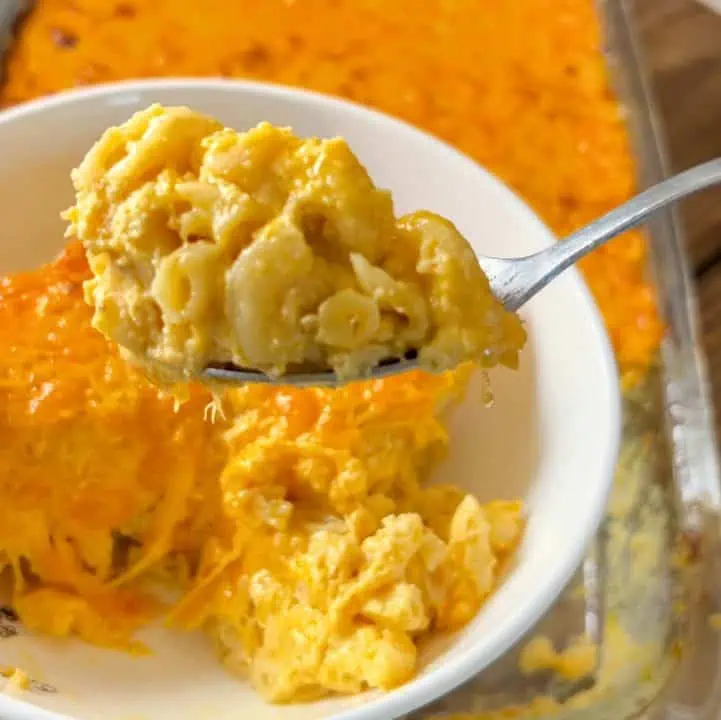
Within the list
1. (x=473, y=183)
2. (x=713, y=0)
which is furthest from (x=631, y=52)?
(x=473, y=183)

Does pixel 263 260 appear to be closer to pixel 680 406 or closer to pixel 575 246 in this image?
pixel 575 246

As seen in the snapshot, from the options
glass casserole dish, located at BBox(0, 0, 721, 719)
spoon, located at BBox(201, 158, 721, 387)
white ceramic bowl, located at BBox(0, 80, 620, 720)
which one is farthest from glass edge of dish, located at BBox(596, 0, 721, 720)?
spoon, located at BBox(201, 158, 721, 387)

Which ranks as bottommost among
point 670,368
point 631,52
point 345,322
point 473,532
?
point 473,532

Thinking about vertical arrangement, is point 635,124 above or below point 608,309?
above

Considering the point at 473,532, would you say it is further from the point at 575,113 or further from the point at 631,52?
the point at 631,52

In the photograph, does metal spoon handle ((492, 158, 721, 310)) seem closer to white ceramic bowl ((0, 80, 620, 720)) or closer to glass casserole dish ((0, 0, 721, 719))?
white ceramic bowl ((0, 80, 620, 720))

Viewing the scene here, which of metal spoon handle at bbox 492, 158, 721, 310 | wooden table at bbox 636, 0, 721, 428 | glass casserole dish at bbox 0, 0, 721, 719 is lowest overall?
glass casserole dish at bbox 0, 0, 721, 719
